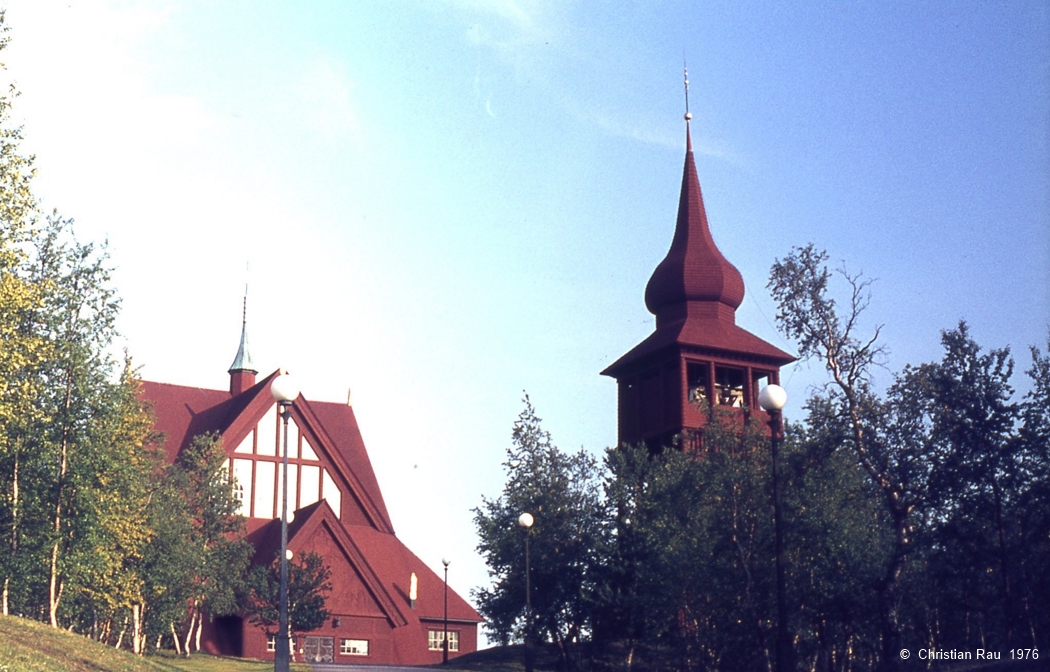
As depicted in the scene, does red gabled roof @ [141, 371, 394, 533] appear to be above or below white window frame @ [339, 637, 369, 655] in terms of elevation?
above

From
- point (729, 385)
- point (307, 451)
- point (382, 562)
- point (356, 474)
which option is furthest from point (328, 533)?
point (729, 385)

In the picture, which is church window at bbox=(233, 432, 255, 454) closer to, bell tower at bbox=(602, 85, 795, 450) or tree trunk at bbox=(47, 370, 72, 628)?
bell tower at bbox=(602, 85, 795, 450)

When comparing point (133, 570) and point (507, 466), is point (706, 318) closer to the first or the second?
point (507, 466)

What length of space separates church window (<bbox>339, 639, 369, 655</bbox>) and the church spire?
22.3 m

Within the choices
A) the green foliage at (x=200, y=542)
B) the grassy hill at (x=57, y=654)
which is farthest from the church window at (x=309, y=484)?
the grassy hill at (x=57, y=654)

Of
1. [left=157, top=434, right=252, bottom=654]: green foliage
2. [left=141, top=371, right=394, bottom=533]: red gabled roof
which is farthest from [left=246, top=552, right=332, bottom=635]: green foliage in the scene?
[left=141, top=371, right=394, bottom=533]: red gabled roof

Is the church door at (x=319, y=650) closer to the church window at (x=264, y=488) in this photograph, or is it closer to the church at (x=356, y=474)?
the church at (x=356, y=474)

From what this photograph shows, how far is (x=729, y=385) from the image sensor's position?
59.8m


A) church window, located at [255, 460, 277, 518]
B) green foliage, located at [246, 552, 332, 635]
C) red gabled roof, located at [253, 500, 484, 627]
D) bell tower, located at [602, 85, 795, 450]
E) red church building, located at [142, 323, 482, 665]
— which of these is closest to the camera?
green foliage, located at [246, 552, 332, 635]

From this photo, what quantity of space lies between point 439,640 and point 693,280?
22411mm

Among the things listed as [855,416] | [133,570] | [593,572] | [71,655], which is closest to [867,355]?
[855,416]

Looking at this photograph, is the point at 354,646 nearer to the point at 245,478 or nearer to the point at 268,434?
the point at 245,478

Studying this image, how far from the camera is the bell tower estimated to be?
57.3 metres

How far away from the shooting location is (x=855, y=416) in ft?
110
